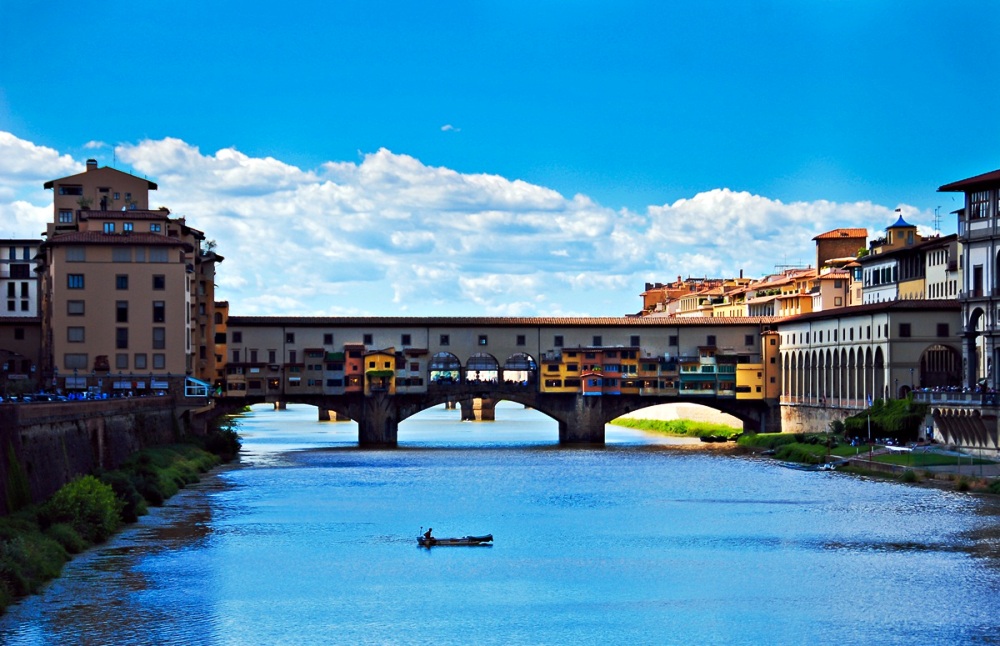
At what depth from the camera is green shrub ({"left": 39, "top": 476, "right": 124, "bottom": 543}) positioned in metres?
42.8

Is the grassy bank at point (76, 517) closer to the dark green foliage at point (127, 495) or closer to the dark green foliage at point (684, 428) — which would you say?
the dark green foliage at point (127, 495)

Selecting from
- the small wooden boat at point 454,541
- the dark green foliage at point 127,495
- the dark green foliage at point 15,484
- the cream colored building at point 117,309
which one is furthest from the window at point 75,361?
the dark green foliage at point 15,484

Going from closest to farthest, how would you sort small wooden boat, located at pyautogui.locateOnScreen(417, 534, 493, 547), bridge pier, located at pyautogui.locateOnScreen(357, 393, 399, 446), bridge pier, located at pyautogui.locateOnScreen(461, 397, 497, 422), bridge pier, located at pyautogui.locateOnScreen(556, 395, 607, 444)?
small wooden boat, located at pyautogui.locateOnScreen(417, 534, 493, 547), bridge pier, located at pyautogui.locateOnScreen(357, 393, 399, 446), bridge pier, located at pyautogui.locateOnScreen(556, 395, 607, 444), bridge pier, located at pyautogui.locateOnScreen(461, 397, 497, 422)

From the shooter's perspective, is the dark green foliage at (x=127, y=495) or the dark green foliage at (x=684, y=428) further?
the dark green foliage at (x=684, y=428)

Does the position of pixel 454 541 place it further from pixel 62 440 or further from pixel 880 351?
pixel 880 351

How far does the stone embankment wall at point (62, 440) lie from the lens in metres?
40.1

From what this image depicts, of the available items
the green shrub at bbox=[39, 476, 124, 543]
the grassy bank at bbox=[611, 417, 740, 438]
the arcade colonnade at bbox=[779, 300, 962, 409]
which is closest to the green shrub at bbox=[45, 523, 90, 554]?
the green shrub at bbox=[39, 476, 124, 543]

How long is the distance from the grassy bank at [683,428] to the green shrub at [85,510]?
206 ft

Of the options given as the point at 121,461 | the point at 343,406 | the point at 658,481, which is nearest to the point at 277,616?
the point at 121,461

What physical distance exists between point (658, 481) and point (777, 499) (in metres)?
9.32

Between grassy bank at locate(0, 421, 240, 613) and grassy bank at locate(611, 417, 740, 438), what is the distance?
48328 millimetres

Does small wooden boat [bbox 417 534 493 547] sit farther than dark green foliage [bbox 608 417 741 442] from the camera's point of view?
No

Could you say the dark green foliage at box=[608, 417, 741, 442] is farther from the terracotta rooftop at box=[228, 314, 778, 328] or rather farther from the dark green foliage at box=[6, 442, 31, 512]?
the dark green foliage at box=[6, 442, 31, 512]

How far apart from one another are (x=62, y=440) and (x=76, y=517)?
203 inches
